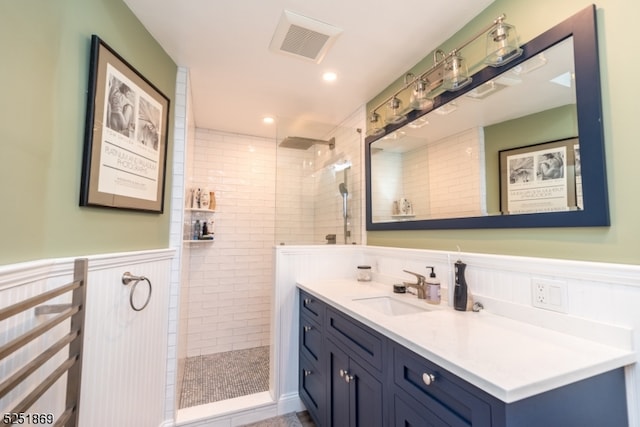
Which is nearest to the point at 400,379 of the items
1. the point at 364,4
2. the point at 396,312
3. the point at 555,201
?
the point at 396,312

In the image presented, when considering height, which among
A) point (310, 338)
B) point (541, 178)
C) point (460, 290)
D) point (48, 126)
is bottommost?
point (310, 338)

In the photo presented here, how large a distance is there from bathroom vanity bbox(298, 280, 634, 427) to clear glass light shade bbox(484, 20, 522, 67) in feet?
3.84

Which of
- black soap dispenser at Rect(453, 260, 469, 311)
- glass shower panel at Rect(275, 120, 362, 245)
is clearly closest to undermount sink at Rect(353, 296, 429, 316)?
black soap dispenser at Rect(453, 260, 469, 311)

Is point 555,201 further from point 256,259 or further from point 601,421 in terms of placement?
point 256,259

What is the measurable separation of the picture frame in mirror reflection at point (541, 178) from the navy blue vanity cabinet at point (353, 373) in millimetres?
848

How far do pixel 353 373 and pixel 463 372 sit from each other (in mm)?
716

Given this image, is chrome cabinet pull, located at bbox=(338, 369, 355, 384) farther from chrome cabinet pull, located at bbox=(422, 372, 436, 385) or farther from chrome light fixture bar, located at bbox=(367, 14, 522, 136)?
chrome light fixture bar, located at bbox=(367, 14, 522, 136)

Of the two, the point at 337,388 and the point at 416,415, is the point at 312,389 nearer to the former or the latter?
the point at 337,388

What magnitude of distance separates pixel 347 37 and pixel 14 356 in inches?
79.2

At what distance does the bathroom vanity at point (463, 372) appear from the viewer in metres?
0.73

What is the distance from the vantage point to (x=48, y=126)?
3.37ft

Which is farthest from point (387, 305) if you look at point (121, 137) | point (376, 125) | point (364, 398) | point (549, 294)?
point (121, 137)

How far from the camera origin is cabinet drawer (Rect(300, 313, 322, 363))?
178cm

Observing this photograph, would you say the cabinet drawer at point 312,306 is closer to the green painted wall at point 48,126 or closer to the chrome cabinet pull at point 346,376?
the chrome cabinet pull at point 346,376
